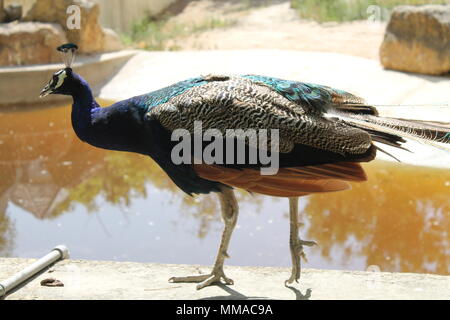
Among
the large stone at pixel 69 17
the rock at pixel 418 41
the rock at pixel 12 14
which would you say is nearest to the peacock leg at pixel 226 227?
the rock at pixel 418 41

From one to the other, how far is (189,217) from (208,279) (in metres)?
2.00

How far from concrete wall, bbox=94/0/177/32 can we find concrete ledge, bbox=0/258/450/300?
9607 mm

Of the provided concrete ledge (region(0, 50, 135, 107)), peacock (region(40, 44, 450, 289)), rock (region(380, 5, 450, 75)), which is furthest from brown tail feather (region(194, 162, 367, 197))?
concrete ledge (region(0, 50, 135, 107))

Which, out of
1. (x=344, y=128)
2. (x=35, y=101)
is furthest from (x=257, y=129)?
(x=35, y=101)

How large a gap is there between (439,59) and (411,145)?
1697mm

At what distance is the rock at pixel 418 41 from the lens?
723 cm

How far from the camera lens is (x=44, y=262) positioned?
3035 millimetres

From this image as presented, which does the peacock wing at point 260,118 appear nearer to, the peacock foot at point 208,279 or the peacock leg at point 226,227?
the peacock leg at point 226,227

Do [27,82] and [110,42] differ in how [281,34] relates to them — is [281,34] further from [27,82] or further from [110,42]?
[27,82]

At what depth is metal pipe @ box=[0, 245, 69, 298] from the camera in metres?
2.75

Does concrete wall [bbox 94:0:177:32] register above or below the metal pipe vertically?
above

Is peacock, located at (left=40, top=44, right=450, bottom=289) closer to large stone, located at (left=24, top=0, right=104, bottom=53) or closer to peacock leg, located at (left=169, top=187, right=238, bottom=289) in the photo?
peacock leg, located at (left=169, top=187, right=238, bottom=289)

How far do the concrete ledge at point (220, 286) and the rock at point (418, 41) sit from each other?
4713 mm
